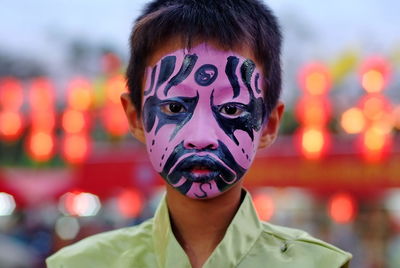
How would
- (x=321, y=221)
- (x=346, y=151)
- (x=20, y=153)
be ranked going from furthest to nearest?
(x=20, y=153)
(x=321, y=221)
(x=346, y=151)

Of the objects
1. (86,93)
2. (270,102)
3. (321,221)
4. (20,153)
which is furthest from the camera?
(20,153)

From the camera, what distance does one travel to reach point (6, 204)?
14117mm

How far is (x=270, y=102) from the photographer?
85.9 inches

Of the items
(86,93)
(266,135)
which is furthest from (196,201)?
(86,93)

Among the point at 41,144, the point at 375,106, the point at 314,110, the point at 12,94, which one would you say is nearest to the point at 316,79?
the point at 314,110

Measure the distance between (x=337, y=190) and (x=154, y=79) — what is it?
30.1 feet

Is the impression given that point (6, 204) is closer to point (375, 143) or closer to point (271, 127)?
point (375, 143)

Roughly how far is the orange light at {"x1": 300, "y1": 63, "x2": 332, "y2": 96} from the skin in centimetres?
920

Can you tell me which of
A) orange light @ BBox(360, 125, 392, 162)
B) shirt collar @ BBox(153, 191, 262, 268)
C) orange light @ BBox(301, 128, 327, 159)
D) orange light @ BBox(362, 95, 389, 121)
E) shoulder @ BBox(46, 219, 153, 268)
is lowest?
orange light @ BBox(301, 128, 327, 159)

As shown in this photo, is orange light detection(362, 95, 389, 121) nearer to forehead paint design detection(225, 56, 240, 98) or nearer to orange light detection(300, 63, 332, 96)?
orange light detection(300, 63, 332, 96)

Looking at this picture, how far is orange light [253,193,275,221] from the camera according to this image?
12.8 meters

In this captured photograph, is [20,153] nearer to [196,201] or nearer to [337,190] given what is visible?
[337,190]

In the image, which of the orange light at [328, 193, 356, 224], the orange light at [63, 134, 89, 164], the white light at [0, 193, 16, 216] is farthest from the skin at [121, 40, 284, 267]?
the orange light at [63, 134, 89, 164]

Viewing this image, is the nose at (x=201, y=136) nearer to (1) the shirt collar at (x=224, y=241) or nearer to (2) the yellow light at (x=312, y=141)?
(1) the shirt collar at (x=224, y=241)
